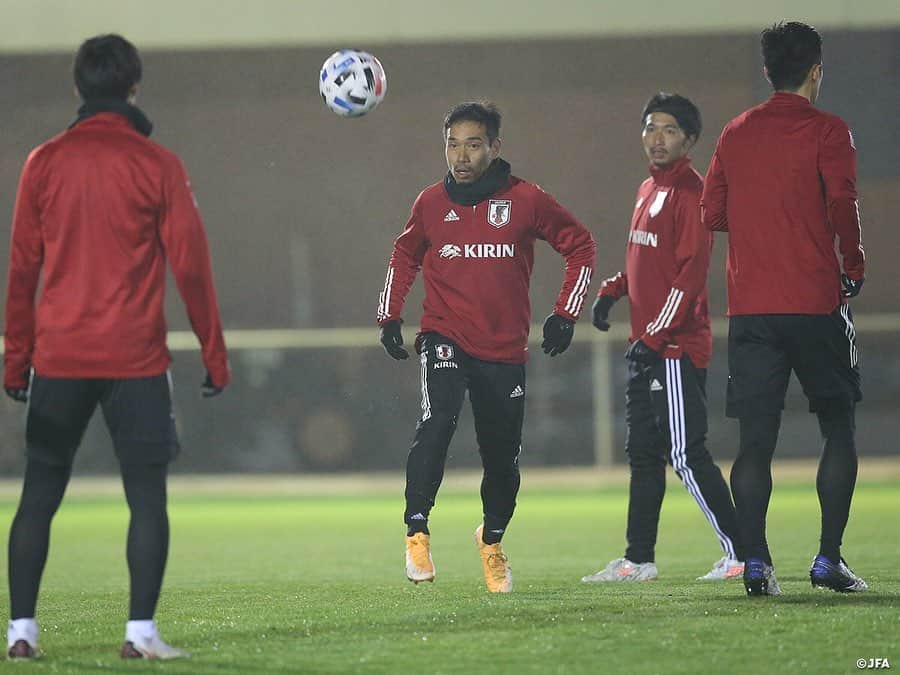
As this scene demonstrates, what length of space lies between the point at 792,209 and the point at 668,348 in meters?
→ 1.30

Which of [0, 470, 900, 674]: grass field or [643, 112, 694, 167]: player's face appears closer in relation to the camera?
[0, 470, 900, 674]: grass field

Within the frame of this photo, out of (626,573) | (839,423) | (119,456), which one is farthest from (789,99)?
(119,456)

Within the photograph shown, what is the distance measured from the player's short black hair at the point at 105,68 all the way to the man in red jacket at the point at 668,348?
8.94ft

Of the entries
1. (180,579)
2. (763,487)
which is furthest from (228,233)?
(763,487)

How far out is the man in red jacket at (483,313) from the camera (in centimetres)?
625

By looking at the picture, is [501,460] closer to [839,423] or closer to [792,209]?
[839,423]

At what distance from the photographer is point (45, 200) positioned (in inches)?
176

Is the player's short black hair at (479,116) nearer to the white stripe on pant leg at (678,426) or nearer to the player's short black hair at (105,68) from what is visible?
the white stripe on pant leg at (678,426)

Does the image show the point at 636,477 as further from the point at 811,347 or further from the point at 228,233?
the point at 228,233

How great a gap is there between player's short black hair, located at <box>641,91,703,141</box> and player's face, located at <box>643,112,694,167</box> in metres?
0.02

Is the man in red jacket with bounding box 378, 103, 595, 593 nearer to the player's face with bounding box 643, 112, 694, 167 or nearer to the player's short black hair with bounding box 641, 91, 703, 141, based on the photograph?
the player's face with bounding box 643, 112, 694, 167

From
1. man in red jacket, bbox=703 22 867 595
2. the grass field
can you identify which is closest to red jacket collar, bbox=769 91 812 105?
man in red jacket, bbox=703 22 867 595

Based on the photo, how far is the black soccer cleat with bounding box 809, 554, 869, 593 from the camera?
562 cm

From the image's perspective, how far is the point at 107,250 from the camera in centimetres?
443
